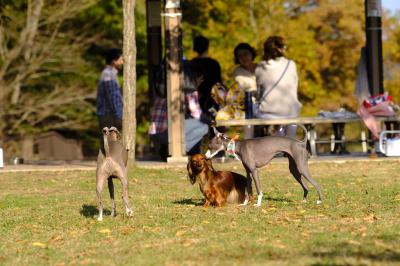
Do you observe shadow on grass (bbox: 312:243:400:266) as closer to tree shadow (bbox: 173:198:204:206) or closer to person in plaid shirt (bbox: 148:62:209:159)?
tree shadow (bbox: 173:198:204:206)

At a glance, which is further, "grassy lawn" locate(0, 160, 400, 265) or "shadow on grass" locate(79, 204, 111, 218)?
"shadow on grass" locate(79, 204, 111, 218)

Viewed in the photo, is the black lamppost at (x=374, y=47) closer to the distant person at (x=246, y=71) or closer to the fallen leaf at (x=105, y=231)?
the distant person at (x=246, y=71)

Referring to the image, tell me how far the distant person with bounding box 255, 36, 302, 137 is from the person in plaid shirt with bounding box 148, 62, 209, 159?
3.60 feet

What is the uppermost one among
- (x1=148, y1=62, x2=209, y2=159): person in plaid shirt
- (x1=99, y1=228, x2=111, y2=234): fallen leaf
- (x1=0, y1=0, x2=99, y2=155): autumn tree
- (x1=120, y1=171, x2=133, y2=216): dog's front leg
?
(x1=0, y1=0, x2=99, y2=155): autumn tree

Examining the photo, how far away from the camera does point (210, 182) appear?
10.5 metres

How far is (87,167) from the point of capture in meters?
16.2

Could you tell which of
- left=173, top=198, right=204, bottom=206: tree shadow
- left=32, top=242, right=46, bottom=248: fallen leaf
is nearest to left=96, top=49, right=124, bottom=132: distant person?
left=173, top=198, right=204, bottom=206: tree shadow

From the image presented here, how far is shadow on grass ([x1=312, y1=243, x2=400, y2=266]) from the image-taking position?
712 cm

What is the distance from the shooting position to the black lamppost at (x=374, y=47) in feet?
55.8

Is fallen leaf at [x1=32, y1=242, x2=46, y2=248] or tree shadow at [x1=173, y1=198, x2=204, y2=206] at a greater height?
tree shadow at [x1=173, y1=198, x2=204, y2=206]

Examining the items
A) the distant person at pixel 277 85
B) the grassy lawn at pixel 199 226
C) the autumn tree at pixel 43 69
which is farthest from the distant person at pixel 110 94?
the autumn tree at pixel 43 69

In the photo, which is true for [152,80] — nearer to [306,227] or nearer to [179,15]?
[179,15]

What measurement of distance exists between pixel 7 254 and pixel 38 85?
2535cm

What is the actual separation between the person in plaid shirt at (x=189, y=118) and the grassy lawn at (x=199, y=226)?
241cm
